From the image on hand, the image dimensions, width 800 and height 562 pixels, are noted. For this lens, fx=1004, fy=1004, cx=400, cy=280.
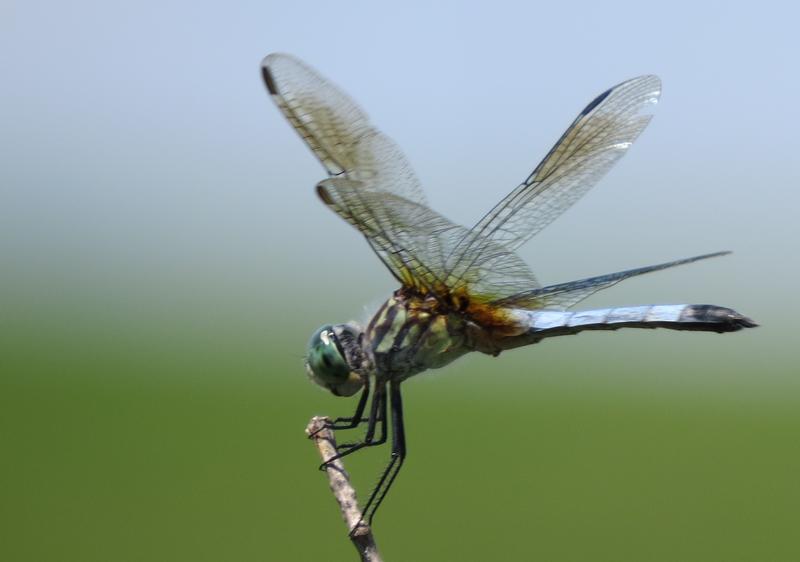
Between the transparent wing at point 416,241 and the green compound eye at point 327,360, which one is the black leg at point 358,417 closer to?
the green compound eye at point 327,360

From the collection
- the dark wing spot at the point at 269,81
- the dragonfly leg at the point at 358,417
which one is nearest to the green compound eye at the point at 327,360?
the dragonfly leg at the point at 358,417

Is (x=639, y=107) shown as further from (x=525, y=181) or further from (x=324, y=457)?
(x=324, y=457)

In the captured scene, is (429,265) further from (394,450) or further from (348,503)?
(348,503)

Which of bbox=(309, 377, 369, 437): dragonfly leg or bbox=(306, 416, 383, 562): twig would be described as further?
bbox=(309, 377, 369, 437): dragonfly leg

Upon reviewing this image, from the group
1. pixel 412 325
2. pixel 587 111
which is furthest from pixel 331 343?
pixel 587 111

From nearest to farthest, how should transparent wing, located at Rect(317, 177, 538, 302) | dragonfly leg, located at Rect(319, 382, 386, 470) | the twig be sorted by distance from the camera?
the twig → transparent wing, located at Rect(317, 177, 538, 302) → dragonfly leg, located at Rect(319, 382, 386, 470)

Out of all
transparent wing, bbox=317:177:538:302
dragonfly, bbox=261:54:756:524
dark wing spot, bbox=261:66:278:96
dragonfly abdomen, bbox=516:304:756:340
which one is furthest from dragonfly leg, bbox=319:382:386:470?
dark wing spot, bbox=261:66:278:96

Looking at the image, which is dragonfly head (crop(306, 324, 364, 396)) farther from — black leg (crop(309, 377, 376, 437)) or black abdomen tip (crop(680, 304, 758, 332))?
black abdomen tip (crop(680, 304, 758, 332))
